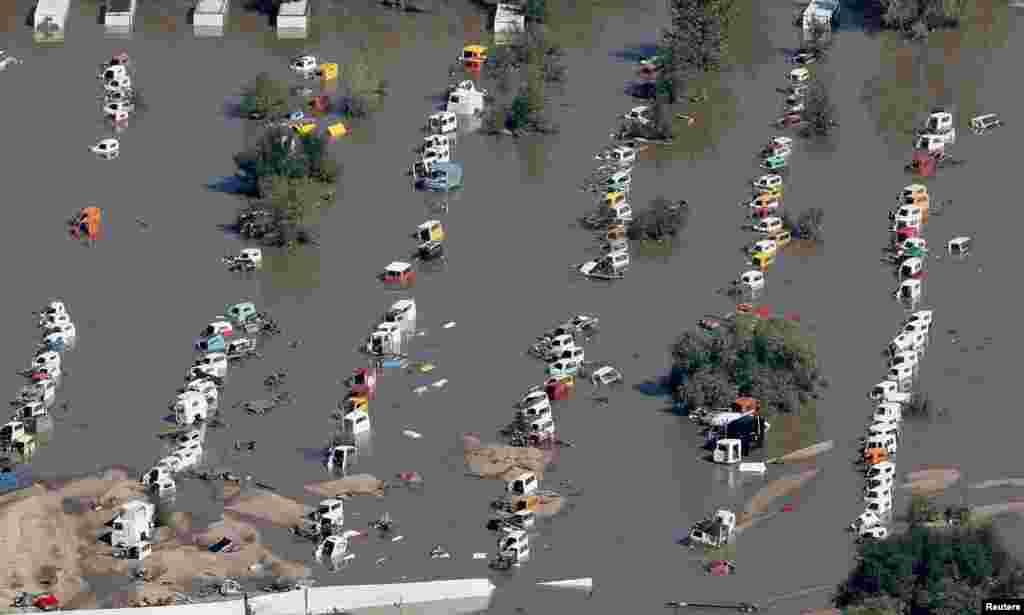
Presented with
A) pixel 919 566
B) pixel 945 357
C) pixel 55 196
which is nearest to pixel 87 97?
pixel 55 196

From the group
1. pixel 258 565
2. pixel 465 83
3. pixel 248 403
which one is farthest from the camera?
pixel 465 83

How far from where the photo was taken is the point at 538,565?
10888 cm

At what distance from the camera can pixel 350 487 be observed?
114 meters

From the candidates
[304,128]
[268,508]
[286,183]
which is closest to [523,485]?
[268,508]

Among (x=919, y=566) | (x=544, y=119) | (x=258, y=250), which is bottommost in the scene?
(x=919, y=566)

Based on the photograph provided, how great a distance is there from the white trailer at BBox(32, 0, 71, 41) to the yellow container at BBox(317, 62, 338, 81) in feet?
41.4

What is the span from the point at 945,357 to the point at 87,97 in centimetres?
4287

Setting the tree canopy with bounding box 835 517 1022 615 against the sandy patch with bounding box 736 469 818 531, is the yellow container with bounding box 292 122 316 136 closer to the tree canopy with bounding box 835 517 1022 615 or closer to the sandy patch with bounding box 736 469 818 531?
the sandy patch with bounding box 736 469 818 531

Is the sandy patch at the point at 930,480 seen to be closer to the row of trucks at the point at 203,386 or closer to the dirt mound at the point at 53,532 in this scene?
the row of trucks at the point at 203,386

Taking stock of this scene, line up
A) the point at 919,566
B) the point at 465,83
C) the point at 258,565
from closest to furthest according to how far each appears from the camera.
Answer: the point at 919,566, the point at 258,565, the point at 465,83

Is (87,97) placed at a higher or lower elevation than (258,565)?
higher

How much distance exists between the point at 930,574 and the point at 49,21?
68021 mm

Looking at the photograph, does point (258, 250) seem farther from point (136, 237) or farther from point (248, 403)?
point (248, 403)

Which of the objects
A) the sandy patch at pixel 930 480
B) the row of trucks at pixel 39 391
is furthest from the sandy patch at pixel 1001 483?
the row of trucks at pixel 39 391
